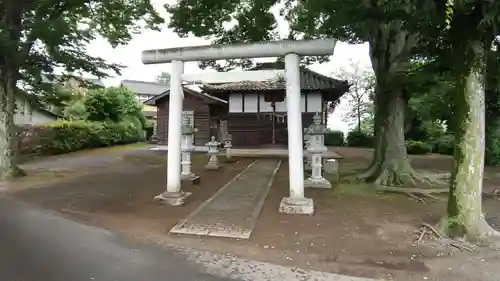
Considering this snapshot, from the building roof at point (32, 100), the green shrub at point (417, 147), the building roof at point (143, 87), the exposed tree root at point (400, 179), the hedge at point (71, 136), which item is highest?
the building roof at point (143, 87)

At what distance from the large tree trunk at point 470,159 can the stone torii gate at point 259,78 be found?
2.33 meters

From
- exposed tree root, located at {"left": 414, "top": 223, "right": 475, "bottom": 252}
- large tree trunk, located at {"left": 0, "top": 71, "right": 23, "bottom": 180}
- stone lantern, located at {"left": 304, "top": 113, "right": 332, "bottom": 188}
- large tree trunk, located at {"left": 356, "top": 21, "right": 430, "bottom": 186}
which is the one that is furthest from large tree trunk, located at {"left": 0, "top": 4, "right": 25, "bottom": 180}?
exposed tree root, located at {"left": 414, "top": 223, "right": 475, "bottom": 252}

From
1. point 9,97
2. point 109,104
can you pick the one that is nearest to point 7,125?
point 9,97

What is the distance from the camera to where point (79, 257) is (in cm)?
423

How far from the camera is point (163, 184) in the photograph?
9672 millimetres

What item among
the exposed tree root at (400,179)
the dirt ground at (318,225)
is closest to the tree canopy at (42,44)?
the dirt ground at (318,225)

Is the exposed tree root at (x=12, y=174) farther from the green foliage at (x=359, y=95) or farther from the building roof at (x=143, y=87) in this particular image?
the building roof at (x=143, y=87)

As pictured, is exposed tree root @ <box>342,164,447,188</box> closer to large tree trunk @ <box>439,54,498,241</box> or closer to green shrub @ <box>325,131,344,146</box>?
large tree trunk @ <box>439,54,498,241</box>

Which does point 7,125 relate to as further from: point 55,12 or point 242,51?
point 242,51

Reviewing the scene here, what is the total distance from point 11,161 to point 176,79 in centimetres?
709

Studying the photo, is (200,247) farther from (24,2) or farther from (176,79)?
(24,2)

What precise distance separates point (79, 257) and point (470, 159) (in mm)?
5502

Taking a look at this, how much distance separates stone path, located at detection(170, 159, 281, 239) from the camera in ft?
17.7

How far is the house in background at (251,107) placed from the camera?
1794cm
